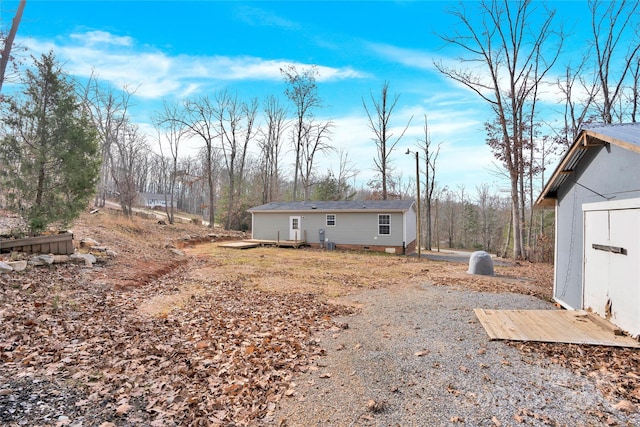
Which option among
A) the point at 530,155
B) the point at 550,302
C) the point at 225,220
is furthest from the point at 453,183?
the point at 550,302

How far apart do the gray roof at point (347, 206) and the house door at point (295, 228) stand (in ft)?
1.96

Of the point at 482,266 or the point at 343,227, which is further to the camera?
the point at 343,227

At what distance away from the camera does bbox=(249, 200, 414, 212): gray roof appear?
19380 millimetres

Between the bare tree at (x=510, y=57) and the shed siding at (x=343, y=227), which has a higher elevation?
the bare tree at (x=510, y=57)

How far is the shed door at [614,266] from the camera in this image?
4418 mm

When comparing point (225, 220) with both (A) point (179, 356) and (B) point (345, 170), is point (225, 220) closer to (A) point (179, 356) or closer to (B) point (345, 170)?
(B) point (345, 170)

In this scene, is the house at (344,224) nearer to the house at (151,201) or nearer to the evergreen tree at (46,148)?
the evergreen tree at (46,148)

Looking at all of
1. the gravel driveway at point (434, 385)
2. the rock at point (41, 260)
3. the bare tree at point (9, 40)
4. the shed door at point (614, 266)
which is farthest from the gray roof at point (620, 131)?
the bare tree at point (9, 40)

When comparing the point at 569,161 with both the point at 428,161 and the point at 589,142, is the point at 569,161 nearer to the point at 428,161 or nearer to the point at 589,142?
the point at 589,142

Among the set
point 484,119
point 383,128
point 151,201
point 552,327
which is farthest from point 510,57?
point 151,201

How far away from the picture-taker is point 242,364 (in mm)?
4070

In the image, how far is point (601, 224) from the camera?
17.5 ft

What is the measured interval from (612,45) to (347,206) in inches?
618

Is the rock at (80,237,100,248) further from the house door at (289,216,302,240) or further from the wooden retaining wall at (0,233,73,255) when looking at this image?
the house door at (289,216,302,240)
